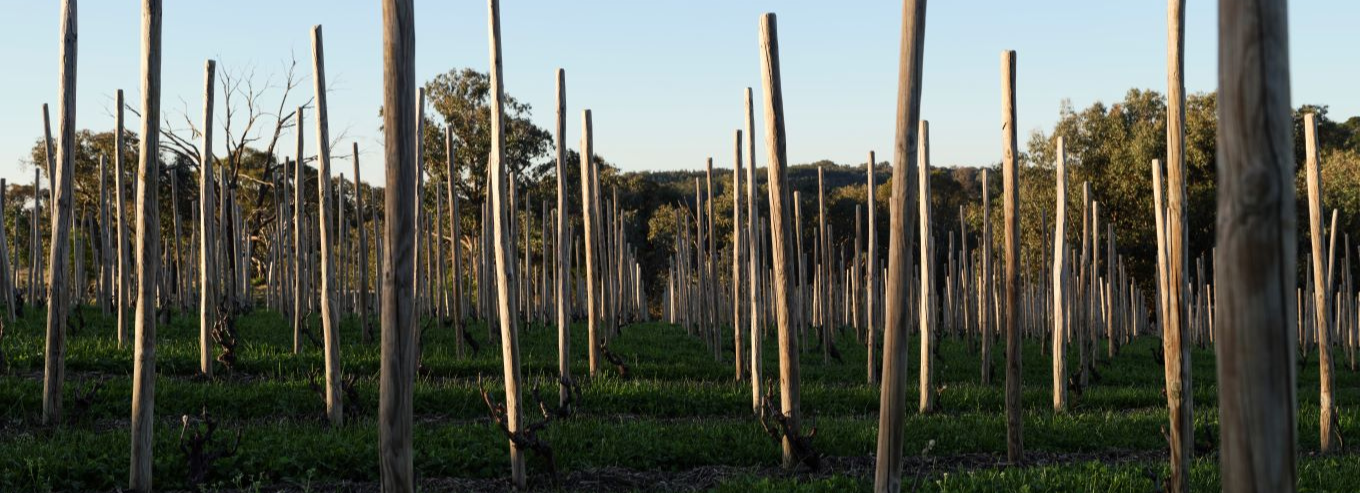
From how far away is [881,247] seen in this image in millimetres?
52781

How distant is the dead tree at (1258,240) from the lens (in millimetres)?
2875

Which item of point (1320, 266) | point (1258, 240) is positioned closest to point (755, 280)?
point (1320, 266)

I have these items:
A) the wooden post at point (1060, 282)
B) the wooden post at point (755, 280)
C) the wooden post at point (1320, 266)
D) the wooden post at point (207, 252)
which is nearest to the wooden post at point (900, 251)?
the wooden post at point (755, 280)

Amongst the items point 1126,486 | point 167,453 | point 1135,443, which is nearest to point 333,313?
point 167,453

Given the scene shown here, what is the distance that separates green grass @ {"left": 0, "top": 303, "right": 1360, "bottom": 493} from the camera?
9359mm

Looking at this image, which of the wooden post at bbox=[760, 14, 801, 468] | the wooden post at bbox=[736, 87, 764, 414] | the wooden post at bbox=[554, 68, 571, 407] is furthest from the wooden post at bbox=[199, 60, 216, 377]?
the wooden post at bbox=[760, 14, 801, 468]

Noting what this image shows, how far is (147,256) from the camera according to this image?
25.2ft

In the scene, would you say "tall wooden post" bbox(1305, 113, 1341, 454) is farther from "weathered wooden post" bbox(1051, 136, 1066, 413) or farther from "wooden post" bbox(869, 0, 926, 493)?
"wooden post" bbox(869, 0, 926, 493)

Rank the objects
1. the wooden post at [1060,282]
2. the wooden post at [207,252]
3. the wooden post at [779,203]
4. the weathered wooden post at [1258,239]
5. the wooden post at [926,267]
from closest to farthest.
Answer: the weathered wooden post at [1258,239] < the wooden post at [779,203] < the wooden post at [207,252] < the wooden post at [926,267] < the wooden post at [1060,282]

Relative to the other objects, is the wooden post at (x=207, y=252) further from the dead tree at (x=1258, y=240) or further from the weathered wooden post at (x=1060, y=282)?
the dead tree at (x=1258, y=240)

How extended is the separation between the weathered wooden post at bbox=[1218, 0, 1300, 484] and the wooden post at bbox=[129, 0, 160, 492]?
659 centimetres

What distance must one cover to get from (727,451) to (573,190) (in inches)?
1783

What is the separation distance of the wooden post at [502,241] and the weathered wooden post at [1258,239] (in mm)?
5665

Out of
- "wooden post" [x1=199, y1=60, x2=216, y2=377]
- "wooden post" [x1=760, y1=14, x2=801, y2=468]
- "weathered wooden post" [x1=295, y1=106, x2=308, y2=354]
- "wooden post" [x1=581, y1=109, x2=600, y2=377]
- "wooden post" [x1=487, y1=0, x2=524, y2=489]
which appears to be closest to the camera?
"wooden post" [x1=487, y1=0, x2=524, y2=489]
